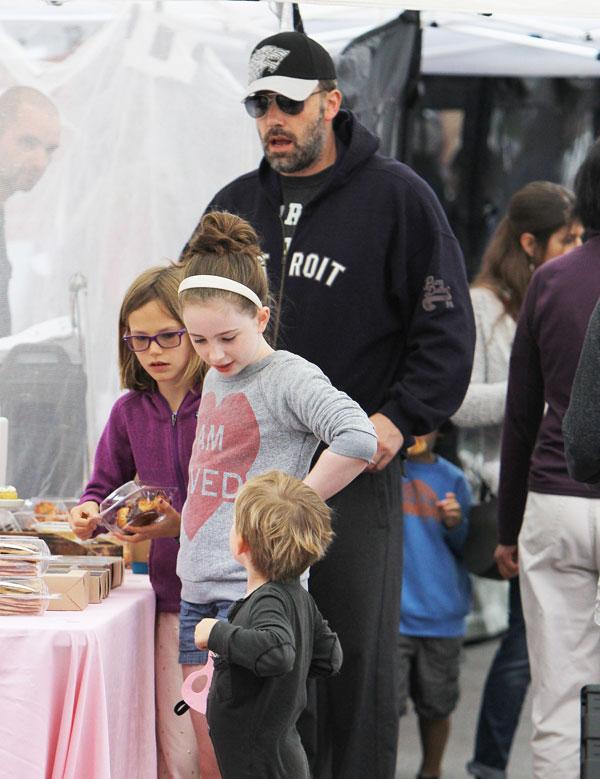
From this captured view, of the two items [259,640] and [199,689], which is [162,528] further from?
[259,640]

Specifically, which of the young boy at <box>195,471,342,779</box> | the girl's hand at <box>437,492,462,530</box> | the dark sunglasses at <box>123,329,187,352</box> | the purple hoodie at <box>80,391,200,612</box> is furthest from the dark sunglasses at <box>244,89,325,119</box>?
the girl's hand at <box>437,492,462,530</box>

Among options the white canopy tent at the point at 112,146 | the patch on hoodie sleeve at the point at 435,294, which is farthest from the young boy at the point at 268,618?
the white canopy tent at the point at 112,146

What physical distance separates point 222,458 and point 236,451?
39 mm

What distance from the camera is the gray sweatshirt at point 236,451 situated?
111 inches

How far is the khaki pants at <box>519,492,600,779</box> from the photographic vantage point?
3455mm

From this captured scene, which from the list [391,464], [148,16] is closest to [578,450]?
[391,464]

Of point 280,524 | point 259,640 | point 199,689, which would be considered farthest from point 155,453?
point 259,640

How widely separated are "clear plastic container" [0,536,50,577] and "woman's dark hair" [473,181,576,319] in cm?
224

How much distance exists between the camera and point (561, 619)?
3.48 metres

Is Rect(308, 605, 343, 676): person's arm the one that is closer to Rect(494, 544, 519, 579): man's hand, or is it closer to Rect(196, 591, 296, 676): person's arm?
Rect(196, 591, 296, 676): person's arm

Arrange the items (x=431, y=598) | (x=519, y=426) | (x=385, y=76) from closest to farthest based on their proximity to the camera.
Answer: (x=519, y=426)
(x=431, y=598)
(x=385, y=76)

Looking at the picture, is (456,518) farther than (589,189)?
Yes

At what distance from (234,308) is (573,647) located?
1.33 m

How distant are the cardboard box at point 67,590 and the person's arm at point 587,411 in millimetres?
1077
